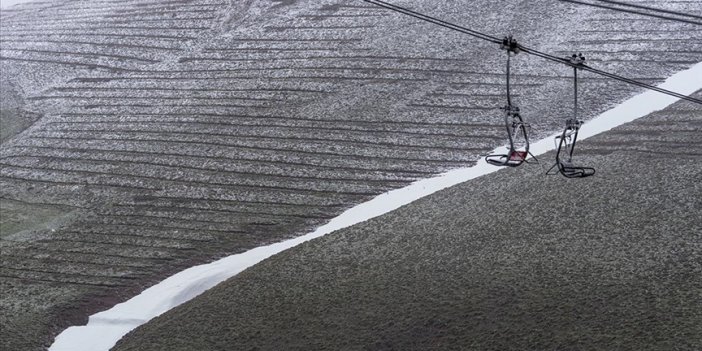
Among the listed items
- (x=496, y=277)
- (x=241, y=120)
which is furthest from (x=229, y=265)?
(x=241, y=120)

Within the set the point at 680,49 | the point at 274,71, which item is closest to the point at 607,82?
the point at 680,49

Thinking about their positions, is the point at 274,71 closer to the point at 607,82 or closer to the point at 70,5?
the point at 607,82

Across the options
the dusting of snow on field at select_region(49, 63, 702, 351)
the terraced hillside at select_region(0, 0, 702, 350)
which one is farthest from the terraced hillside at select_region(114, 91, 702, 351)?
the terraced hillside at select_region(0, 0, 702, 350)

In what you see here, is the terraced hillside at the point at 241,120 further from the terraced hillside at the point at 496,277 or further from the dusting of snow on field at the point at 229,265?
the terraced hillside at the point at 496,277

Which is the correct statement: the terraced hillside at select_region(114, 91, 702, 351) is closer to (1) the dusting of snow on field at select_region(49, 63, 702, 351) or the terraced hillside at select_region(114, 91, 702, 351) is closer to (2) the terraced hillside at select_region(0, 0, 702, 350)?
(1) the dusting of snow on field at select_region(49, 63, 702, 351)

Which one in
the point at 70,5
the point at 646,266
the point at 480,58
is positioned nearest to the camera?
the point at 646,266

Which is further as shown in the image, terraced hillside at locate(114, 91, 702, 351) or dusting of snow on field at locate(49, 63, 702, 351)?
dusting of snow on field at locate(49, 63, 702, 351)

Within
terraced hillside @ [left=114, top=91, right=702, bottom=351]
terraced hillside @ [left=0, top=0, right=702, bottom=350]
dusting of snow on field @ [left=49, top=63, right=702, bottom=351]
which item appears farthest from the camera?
terraced hillside @ [left=0, top=0, right=702, bottom=350]
